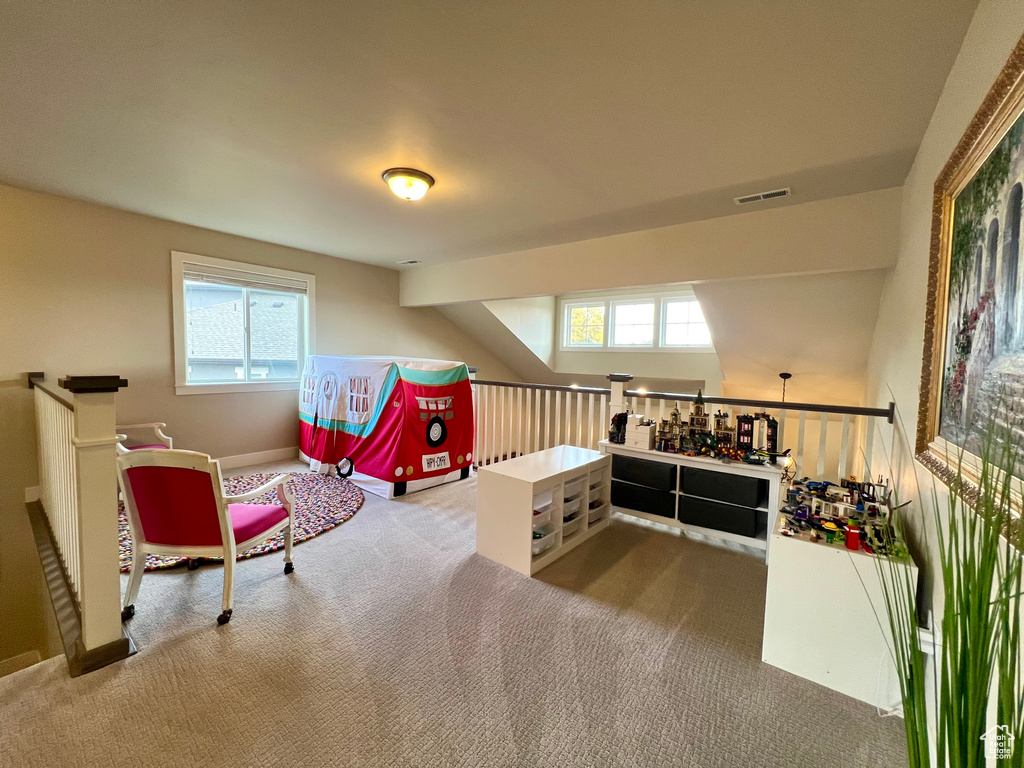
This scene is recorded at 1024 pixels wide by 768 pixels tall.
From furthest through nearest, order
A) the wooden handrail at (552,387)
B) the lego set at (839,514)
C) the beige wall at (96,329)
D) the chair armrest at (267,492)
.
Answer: the wooden handrail at (552,387) → the beige wall at (96,329) → the chair armrest at (267,492) → the lego set at (839,514)

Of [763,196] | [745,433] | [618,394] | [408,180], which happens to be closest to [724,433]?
[745,433]

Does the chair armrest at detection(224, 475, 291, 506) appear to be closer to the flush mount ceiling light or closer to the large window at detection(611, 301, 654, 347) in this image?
the flush mount ceiling light

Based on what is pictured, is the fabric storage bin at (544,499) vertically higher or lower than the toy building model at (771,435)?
lower

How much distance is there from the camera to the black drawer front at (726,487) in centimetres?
268

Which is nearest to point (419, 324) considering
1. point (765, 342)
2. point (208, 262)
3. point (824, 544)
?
point (208, 262)

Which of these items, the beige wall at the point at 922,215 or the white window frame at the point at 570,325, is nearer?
the beige wall at the point at 922,215

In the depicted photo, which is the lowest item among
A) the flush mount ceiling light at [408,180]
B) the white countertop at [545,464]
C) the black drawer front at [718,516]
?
the black drawer front at [718,516]

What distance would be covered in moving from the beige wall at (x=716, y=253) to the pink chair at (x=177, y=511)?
3.32 metres

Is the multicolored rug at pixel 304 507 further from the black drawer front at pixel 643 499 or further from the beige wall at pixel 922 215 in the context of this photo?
the beige wall at pixel 922 215

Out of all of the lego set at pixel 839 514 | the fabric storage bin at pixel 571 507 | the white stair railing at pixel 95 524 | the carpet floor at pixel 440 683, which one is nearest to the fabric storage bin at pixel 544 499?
the fabric storage bin at pixel 571 507

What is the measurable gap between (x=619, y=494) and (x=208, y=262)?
4364 millimetres

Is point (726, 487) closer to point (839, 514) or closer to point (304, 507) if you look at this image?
point (839, 514)

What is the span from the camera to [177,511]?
76.7 inches

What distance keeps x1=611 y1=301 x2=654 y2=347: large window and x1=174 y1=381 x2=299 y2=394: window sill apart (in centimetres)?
430
